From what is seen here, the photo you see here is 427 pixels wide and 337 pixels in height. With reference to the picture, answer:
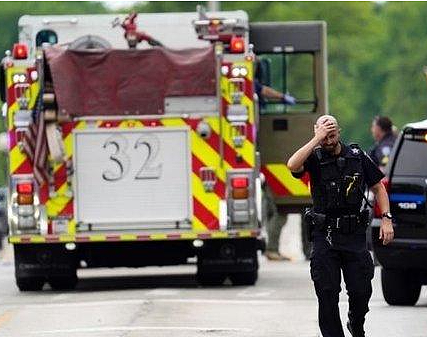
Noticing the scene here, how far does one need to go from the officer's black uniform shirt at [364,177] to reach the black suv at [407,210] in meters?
3.74

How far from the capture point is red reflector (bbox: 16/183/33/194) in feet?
63.4

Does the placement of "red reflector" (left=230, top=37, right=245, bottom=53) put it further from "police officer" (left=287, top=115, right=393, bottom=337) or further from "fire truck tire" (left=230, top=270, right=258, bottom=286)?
"police officer" (left=287, top=115, right=393, bottom=337)

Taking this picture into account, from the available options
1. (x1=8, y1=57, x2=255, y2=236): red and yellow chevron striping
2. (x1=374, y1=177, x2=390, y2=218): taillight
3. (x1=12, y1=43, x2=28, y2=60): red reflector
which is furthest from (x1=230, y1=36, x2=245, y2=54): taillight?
(x1=374, y1=177, x2=390, y2=218): taillight


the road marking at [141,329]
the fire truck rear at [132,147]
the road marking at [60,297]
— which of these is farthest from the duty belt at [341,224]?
the fire truck rear at [132,147]

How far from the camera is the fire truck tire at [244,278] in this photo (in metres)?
20.2

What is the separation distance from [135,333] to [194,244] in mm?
5093

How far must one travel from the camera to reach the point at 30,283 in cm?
2012

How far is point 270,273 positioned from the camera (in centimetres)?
2295

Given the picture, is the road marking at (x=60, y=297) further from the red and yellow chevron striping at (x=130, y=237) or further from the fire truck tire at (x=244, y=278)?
the fire truck tire at (x=244, y=278)

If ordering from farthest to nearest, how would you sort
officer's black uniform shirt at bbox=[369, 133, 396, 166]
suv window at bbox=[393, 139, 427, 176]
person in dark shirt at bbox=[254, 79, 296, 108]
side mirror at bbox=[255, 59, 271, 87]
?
1. officer's black uniform shirt at bbox=[369, 133, 396, 166]
2. person in dark shirt at bbox=[254, 79, 296, 108]
3. side mirror at bbox=[255, 59, 271, 87]
4. suv window at bbox=[393, 139, 427, 176]

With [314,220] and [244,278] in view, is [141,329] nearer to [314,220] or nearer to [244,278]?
[314,220]

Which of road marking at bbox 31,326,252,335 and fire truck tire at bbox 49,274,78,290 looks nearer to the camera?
road marking at bbox 31,326,252,335

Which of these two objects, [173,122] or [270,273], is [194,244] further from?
[270,273]

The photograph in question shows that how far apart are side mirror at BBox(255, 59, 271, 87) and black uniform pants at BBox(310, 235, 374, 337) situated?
343 inches
